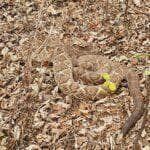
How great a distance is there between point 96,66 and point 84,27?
159cm

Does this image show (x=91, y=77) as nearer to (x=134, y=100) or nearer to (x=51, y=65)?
(x=134, y=100)

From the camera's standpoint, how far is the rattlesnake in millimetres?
6441

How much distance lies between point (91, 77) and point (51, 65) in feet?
4.26

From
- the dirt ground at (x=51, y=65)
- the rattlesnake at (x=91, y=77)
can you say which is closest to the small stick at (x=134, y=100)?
the rattlesnake at (x=91, y=77)

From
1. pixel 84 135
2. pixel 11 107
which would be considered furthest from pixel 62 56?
pixel 84 135

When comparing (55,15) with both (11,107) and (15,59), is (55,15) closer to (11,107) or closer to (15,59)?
(15,59)

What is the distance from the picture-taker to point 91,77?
7.08 meters

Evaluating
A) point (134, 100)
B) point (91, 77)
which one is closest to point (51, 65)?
point (91, 77)

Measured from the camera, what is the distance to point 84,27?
28.9 feet

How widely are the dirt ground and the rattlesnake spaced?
0.14m

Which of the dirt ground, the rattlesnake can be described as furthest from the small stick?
the dirt ground

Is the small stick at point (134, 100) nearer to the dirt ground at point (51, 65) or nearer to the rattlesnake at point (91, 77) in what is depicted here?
the rattlesnake at point (91, 77)

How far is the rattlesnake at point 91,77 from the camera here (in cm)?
644

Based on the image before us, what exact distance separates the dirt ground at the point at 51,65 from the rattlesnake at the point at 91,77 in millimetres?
136
